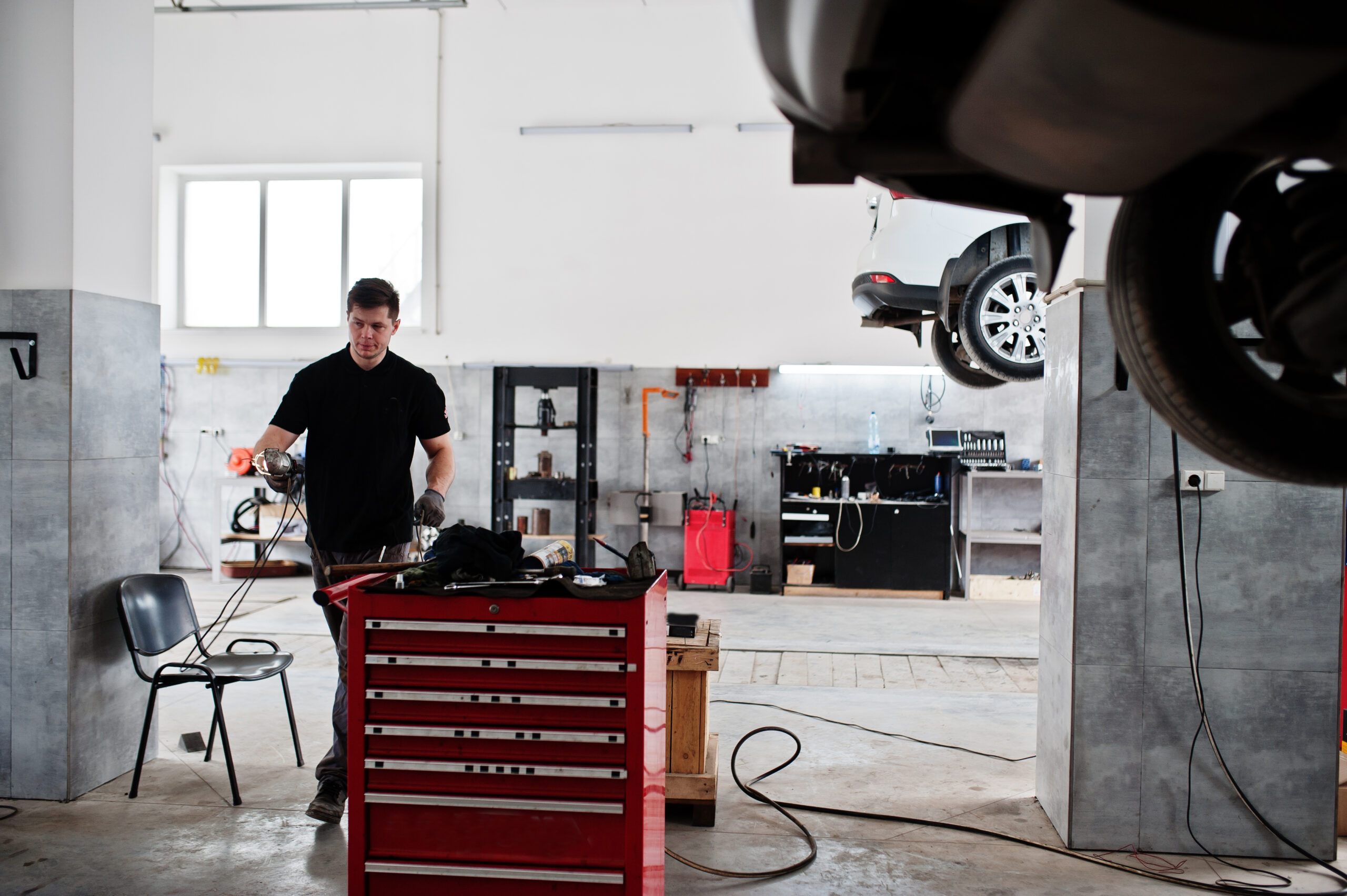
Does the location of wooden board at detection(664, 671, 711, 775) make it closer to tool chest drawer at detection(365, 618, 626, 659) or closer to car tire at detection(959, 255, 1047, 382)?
tool chest drawer at detection(365, 618, 626, 659)

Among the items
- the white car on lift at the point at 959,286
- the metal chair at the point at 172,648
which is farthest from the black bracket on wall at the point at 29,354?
the white car on lift at the point at 959,286

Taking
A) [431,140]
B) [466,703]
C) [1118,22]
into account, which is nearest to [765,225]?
[431,140]

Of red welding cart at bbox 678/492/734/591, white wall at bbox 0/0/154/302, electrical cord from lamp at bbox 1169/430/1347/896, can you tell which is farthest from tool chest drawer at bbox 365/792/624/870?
red welding cart at bbox 678/492/734/591

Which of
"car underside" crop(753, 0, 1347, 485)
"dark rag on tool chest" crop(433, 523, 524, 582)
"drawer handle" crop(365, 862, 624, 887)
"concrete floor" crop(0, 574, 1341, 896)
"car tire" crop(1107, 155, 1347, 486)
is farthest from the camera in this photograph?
"concrete floor" crop(0, 574, 1341, 896)

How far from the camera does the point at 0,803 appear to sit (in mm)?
2631

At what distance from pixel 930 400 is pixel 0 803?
6.36m

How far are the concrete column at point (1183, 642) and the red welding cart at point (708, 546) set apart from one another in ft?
14.7

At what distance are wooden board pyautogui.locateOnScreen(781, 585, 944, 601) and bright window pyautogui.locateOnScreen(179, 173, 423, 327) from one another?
447 cm

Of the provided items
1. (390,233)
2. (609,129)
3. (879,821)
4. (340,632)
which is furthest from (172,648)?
(609,129)

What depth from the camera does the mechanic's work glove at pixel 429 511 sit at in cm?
235

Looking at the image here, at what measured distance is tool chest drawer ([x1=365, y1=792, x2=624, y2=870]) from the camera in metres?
1.68

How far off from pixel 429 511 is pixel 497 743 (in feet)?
2.76

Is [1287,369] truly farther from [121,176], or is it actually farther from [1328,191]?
[121,176]

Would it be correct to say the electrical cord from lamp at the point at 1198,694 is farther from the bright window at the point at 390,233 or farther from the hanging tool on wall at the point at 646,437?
the bright window at the point at 390,233
